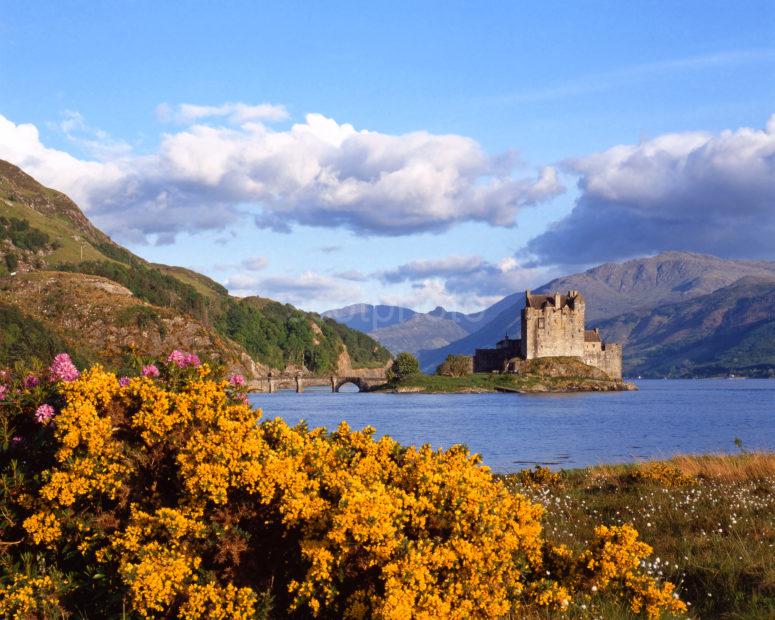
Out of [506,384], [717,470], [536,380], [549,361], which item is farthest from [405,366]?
Answer: [717,470]

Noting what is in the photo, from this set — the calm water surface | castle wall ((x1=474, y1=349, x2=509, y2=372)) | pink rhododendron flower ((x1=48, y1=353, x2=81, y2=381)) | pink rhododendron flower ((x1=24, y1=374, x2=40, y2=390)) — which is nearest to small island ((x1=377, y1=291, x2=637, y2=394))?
castle wall ((x1=474, y1=349, x2=509, y2=372))

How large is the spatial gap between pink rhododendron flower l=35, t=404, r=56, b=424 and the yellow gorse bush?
0.73ft

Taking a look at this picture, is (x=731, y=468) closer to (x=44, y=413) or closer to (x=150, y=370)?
(x=150, y=370)

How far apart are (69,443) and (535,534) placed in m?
5.58

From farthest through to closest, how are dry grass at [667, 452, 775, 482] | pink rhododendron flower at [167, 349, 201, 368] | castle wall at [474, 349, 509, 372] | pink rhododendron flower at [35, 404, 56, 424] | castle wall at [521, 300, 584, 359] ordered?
1. castle wall at [474, 349, 509, 372]
2. castle wall at [521, 300, 584, 359]
3. dry grass at [667, 452, 775, 482]
4. pink rhododendron flower at [167, 349, 201, 368]
5. pink rhododendron flower at [35, 404, 56, 424]

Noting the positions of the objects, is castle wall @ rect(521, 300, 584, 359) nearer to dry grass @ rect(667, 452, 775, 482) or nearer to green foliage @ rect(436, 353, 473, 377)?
green foliage @ rect(436, 353, 473, 377)

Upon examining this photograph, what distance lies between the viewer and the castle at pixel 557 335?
165125 mm

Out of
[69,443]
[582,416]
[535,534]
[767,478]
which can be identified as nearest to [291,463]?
[69,443]

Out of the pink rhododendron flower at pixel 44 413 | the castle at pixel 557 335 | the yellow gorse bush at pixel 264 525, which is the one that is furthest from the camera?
the castle at pixel 557 335

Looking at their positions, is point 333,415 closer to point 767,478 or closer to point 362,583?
point 767,478

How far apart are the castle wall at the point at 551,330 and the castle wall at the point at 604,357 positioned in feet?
17.7

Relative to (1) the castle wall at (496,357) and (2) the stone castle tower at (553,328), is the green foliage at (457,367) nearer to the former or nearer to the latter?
(1) the castle wall at (496,357)

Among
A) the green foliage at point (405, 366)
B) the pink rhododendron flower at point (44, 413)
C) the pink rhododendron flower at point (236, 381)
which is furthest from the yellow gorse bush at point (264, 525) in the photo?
the green foliage at point (405, 366)

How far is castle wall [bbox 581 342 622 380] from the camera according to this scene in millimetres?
173125
